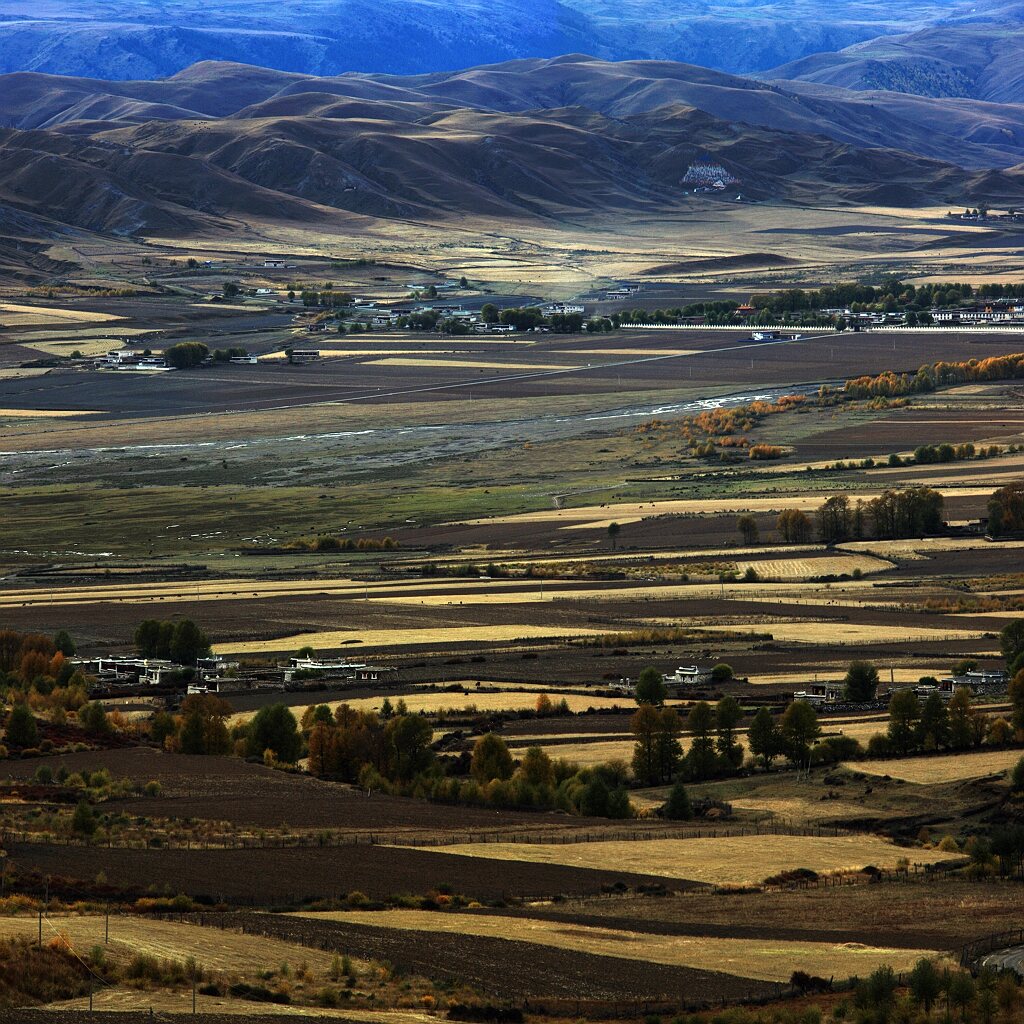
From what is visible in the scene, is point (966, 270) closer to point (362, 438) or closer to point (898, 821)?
point (362, 438)

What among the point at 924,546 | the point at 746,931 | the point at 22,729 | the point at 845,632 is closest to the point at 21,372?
the point at 924,546

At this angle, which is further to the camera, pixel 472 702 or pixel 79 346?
pixel 79 346

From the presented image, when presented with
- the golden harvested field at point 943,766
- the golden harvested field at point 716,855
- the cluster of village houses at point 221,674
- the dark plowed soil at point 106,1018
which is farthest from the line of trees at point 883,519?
the dark plowed soil at point 106,1018

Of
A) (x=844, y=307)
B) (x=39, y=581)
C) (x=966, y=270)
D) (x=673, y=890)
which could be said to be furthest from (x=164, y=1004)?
(x=966, y=270)

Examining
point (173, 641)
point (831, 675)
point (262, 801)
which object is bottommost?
point (262, 801)

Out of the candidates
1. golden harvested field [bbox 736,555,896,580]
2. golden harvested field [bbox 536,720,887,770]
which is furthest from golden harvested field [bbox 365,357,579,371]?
golden harvested field [bbox 536,720,887,770]

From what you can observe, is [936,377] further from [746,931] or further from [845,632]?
[746,931]
